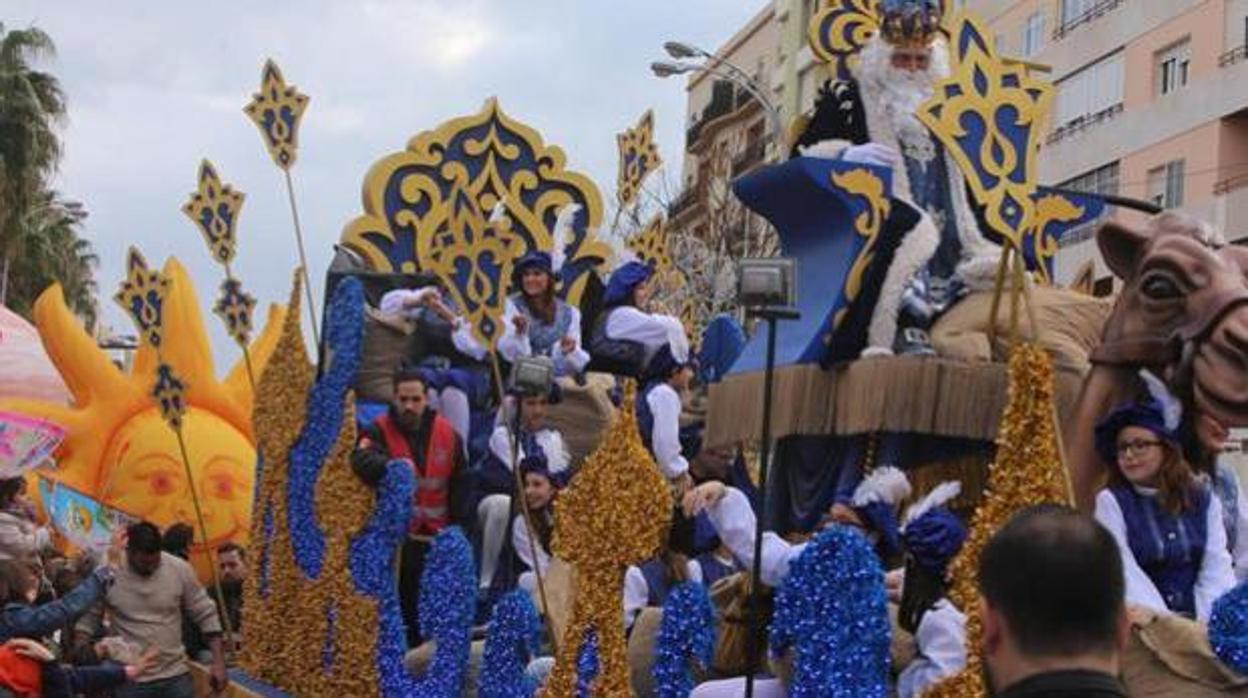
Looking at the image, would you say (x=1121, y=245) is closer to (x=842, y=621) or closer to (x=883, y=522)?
(x=883, y=522)

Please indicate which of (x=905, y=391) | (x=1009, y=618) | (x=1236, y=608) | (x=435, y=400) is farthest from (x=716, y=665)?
(x=435, y=400)

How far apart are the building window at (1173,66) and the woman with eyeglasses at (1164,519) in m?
26.2

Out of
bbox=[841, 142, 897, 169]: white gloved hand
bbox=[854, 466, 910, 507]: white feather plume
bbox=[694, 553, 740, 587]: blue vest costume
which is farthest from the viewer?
bbox=[694, 553, 740, 587]: blue vest costume

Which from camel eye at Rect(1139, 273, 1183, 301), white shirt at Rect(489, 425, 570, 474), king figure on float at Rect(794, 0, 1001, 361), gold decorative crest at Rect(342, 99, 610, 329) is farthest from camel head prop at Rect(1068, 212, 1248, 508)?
gold decorative crest at Rect(342, 99, 610, 329)

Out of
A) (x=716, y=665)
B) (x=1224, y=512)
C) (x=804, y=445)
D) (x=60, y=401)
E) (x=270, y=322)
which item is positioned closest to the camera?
(x=1224, y=512)

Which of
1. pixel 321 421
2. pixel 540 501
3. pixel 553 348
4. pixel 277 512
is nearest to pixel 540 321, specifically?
pixel 553 348

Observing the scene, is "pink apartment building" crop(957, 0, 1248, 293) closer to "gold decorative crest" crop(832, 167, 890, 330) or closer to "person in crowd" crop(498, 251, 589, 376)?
"person in crowd" crop(498, 251, 589, 376)

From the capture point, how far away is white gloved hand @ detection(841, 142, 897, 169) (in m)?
7.64

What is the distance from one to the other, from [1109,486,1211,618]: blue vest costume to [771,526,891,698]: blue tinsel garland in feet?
2.26

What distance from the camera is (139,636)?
1095cm

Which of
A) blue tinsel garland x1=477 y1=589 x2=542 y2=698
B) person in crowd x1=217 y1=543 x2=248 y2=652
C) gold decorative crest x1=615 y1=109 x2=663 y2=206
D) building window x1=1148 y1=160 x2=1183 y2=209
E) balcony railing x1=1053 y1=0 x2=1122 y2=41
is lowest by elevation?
person in crowd x1=217 y1=543 x2=248 y2=652

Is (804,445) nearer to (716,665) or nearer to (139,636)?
(716,665)

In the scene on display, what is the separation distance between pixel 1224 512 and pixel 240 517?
503 inches

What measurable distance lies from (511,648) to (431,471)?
2.54 m
